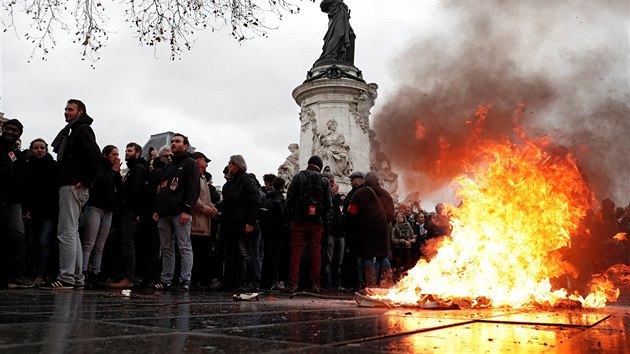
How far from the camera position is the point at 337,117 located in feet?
66.8

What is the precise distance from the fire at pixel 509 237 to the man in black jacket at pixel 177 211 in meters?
2.89

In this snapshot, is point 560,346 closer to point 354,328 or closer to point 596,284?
point 354,328

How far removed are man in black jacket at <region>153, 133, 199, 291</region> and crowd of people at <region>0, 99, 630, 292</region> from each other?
14 mm

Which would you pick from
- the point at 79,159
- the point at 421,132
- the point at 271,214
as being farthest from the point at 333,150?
the point at 79,159

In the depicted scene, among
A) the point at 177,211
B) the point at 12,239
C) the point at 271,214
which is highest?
the point at 271,214

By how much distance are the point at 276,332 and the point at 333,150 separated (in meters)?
16.9

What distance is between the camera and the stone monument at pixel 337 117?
64.9 feet

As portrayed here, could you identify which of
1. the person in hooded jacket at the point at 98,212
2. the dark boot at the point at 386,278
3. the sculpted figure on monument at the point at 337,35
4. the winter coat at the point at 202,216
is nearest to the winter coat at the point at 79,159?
the person in hooded jacket at the point at 98,212

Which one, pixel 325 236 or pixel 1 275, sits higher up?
pixel 325 236

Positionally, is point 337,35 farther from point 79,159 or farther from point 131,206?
point 79,159

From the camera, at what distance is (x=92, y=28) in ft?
23.3

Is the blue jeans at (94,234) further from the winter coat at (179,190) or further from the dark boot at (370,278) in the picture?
the dark boot at (370,278)

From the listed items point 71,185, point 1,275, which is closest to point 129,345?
point 71,185

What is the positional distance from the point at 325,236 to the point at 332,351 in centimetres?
837
